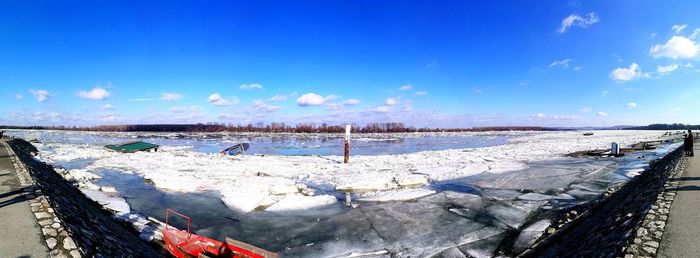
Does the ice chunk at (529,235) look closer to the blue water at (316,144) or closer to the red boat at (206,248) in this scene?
the red boat at (206,248)

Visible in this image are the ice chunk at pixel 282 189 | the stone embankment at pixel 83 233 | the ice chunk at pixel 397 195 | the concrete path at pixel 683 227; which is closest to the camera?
the concrete path at pixel 683 227

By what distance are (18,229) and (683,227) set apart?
9.50 m

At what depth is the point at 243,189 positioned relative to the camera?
33.8 feet

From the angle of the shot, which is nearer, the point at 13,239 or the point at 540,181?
the point at 13,239

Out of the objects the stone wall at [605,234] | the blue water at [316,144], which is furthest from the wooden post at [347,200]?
the blue water at [316,144]

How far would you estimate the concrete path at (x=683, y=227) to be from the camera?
143 inches

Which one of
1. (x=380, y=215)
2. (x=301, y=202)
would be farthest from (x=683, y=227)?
(x=301, y=202)

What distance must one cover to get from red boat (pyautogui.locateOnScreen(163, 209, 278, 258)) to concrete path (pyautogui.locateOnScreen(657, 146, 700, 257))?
504 centimetres

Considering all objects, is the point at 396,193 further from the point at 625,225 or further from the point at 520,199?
the point at 625,225

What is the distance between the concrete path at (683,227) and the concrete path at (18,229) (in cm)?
761

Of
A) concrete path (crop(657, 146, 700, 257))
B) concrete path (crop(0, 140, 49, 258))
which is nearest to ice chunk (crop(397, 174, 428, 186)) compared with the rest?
concrete path (crop(657, 146, 700, 257))

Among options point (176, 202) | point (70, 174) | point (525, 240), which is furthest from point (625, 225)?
point (70, 174)

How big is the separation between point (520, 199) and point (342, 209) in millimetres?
5023

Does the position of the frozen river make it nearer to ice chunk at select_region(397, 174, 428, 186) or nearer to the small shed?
ice chunk at select_region(397, 174, 428, 186)
